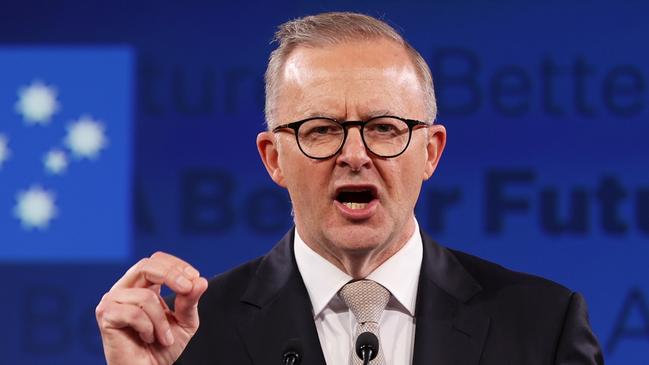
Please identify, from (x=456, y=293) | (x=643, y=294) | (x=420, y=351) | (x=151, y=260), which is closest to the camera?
(x=151, y=260)

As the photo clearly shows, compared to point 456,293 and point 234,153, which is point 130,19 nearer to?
point 234,153

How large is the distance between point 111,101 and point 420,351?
1.85 m

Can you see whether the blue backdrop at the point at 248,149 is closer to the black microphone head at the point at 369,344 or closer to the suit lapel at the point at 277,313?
the suit lapel at the point at 277,313

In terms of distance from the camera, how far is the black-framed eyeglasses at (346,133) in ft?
6.56

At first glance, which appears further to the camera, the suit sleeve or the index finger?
the suit sleeve

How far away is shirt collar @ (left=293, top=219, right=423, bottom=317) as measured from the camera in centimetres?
211

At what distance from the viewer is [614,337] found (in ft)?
11.1

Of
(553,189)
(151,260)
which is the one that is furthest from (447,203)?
(151,260)

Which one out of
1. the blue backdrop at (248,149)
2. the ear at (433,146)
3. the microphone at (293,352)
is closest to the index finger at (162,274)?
the microphone at (293,352)

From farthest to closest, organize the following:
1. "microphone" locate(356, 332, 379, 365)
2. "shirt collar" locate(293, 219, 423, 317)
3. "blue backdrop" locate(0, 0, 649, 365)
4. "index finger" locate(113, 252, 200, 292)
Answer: "blue backdrop" locate(0, 0, 649, 365) < "shirt collar" locate(293, 219, 423, 317) < "microphone" locate(356, 332, 379, 365) < "index finger" locate(113, 252, 200, 292)

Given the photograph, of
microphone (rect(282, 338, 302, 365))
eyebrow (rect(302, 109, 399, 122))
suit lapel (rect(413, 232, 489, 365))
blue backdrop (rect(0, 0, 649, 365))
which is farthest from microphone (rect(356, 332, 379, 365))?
blue backdrop (rect(0, 0, 649, 365))

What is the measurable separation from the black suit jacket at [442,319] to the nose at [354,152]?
0.32 metres

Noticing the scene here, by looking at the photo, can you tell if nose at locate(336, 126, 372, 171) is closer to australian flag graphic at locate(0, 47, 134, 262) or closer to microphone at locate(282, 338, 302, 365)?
microphone at locate(282, 338, 302, 365)

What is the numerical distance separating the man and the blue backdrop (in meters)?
1.27
